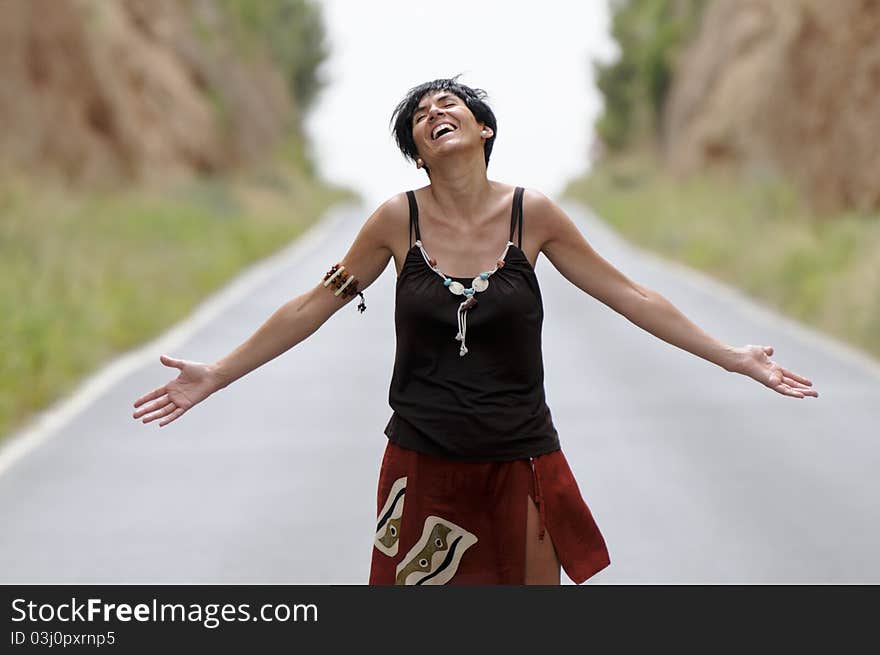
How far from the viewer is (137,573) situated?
721cm

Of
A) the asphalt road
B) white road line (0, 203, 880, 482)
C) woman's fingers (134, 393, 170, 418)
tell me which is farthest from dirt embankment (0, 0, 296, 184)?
woman's fingers (134, 393, 170, 418)

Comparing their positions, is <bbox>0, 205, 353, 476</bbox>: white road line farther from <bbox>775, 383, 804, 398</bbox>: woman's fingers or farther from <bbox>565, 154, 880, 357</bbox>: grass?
<bbox>775, 383, 804, 398</bbox>: woman's fingers

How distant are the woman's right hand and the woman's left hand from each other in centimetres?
147

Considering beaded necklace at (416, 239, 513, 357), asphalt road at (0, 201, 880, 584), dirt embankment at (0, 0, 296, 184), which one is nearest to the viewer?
beaded necklace at (416, 239, 513, 357)

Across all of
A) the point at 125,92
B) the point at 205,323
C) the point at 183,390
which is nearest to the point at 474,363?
the point at 183,390

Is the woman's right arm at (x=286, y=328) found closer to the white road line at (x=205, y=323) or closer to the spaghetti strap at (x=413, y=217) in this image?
the spaghetti strap at (x=413, y=217)

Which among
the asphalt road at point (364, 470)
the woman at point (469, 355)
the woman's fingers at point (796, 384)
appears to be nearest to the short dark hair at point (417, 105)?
the woman at point (469, 355)

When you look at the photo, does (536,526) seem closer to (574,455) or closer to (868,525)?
(868,525)

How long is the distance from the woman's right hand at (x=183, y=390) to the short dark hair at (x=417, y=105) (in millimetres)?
843

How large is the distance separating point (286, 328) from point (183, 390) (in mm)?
367

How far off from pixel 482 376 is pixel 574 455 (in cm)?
601

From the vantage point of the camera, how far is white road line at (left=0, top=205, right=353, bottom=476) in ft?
33.9

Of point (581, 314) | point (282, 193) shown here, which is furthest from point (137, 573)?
point (282, 193)

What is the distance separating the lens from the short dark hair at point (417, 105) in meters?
4.24
